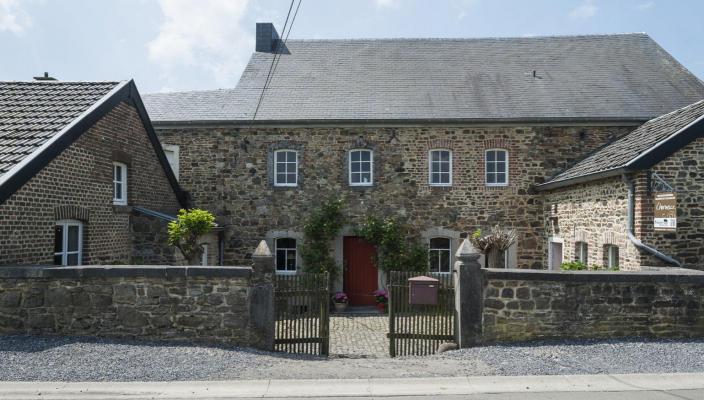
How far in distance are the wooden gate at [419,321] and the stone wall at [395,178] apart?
6800mm

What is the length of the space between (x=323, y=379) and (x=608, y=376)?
145 inches

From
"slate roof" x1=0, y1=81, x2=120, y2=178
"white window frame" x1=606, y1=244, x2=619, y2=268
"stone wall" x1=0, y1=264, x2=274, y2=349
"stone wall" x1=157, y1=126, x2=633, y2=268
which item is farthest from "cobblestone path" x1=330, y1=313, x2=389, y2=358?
"slate roof" x1=0, y1=81, x2=120, y2=178

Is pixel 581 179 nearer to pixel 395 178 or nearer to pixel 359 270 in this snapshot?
pixel 395 178

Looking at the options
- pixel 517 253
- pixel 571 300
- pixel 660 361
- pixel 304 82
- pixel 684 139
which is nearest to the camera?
pixel 660 361

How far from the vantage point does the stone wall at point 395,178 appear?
1566cm

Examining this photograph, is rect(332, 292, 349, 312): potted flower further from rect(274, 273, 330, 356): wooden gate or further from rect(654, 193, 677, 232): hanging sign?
rect(654, 193, 677, 232): hanging sign

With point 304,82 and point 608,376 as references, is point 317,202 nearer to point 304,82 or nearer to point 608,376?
point 304,82

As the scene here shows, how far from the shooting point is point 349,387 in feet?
21.8

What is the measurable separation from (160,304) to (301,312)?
2.22 metres

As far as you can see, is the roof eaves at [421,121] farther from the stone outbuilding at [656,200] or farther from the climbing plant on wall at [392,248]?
the stone outbuilding at [656,200]

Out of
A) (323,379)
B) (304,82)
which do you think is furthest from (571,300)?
(304,82)

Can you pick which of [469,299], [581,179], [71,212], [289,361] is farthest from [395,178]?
[289,361]

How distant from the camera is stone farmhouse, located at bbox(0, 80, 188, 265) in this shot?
927 centimetres

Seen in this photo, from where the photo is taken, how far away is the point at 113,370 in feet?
23.0
